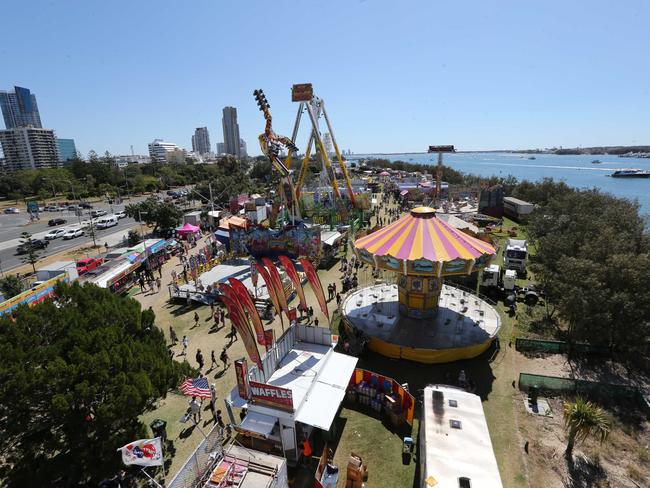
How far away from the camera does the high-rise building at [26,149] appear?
131 meters

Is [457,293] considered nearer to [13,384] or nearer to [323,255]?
[323,255]

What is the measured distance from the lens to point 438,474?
30.3ft

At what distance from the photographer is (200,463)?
8945mm

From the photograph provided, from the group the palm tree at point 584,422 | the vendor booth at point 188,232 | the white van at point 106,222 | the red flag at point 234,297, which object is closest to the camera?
the palm tree at point 584,422

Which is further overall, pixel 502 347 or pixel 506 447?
pixel 502 347

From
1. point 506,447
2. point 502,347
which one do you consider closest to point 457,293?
point 502,347

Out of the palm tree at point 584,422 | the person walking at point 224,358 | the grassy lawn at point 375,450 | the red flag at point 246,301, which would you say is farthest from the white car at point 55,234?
the palm tree at point 584,422

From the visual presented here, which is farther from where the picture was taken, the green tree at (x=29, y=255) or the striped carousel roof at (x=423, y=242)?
the green tree at (x=29, y=255)

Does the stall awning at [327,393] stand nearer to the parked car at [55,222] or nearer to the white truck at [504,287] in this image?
the white truck at [504,287]

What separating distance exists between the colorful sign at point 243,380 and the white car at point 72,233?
149 feet

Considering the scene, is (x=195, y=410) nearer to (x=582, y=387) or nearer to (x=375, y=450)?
(x=375, y=450)

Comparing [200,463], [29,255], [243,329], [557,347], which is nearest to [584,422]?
[557,347]

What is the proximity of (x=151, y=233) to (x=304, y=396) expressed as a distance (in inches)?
1618

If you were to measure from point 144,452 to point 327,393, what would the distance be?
19.4 ft
